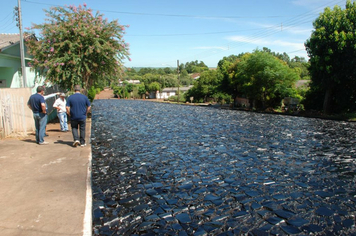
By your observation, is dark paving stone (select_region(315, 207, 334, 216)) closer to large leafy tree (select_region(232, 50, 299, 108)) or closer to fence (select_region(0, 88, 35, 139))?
fence (select_region(0, 88, 35, 139))

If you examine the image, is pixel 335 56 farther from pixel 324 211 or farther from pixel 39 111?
pixel 39 111

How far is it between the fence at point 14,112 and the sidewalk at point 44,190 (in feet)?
6.42

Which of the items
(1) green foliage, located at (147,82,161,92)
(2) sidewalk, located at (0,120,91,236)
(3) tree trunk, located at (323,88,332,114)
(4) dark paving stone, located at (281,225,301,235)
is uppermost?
(1) green foliage, located at (147,82,161,92)

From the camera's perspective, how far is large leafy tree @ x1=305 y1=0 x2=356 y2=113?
23031 mm

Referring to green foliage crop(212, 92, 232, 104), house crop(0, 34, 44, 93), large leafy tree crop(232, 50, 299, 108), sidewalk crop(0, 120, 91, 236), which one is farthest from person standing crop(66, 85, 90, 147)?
green foliage crop(212, 92, 232, 104)

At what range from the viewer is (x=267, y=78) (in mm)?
34688

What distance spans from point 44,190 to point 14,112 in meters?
6.96

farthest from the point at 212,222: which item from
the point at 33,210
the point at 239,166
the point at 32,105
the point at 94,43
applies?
the point at 94,43

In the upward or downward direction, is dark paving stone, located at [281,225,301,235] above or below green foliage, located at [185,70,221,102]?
below

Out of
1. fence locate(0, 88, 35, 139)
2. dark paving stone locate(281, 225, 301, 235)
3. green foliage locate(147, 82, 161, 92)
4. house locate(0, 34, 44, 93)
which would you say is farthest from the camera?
green foliage locate(147, 82, 161, 92)

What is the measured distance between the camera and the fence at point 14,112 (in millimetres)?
10914

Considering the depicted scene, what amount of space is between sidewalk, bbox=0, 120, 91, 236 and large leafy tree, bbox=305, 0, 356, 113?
71.6 ft

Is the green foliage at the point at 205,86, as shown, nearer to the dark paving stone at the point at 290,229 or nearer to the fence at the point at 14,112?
the fence at the point at 14,112

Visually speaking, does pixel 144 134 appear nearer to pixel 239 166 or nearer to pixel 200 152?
pixel 200 152
